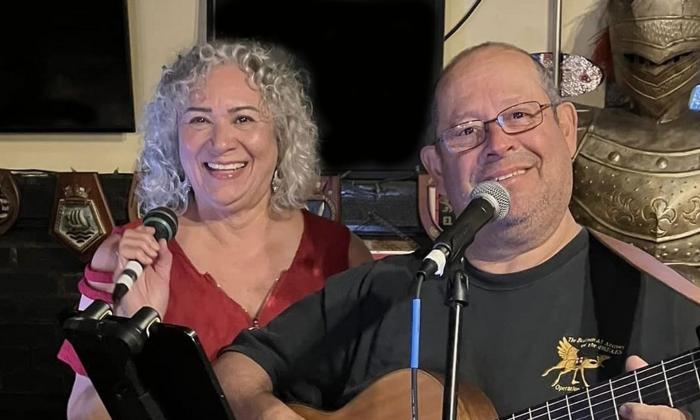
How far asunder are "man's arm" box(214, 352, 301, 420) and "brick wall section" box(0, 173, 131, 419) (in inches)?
60.5

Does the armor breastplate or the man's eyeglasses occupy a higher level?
the man's eyeglasses

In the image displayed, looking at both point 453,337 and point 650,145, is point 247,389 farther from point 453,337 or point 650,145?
point 650,145

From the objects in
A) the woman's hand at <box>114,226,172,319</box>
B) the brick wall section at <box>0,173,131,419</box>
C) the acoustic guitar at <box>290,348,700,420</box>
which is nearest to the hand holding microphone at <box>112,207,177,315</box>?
the woman's hand at <box>114,226,172,319</box>

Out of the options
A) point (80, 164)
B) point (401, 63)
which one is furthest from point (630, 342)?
point (80, 164)

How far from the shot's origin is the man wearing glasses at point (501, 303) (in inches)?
47.4

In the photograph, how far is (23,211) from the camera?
273 cm

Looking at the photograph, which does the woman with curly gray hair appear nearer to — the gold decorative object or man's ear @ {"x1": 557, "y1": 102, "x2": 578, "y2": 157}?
man's ear @ {"x1": 557, "y1": 102, "x2": 578, "y2": 157}

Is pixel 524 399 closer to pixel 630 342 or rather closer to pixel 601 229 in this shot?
pixel 630 342

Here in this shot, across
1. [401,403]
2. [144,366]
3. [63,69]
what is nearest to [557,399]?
[401,403]

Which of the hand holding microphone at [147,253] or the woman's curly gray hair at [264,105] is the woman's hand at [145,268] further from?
the woman's curly gray hair at [264,105]

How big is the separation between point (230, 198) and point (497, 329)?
0.62 m

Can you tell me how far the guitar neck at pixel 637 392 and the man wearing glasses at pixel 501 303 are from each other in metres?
0.04

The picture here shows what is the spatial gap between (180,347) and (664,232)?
1.48 m

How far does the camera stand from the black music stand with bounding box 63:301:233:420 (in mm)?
916
